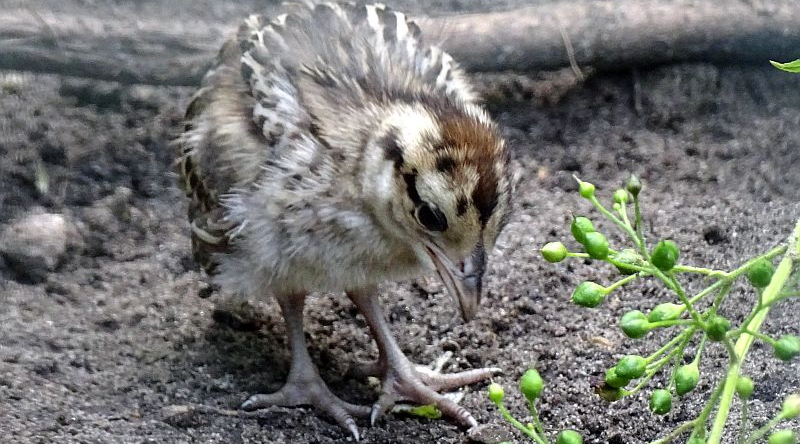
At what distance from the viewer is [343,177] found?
2797mm

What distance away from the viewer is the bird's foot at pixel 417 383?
309 cm

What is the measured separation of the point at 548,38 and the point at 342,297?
162 cm

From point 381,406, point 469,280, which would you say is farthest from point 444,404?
point 469,280

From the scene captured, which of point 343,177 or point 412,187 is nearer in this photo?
point 412,187

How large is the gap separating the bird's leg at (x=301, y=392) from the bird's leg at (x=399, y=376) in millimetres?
94

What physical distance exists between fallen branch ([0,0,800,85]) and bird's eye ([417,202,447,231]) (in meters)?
1.88

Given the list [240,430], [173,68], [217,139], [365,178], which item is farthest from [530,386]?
[173,68]

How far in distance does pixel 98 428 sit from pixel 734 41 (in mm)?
3165

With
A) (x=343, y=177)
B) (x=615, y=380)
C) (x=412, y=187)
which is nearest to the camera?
(x=615, y=380)

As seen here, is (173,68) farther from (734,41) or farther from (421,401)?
(734,41)

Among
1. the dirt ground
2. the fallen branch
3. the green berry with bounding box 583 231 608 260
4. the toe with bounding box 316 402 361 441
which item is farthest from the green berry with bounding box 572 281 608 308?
the fallen branch

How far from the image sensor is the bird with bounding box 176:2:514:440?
2.58 metres

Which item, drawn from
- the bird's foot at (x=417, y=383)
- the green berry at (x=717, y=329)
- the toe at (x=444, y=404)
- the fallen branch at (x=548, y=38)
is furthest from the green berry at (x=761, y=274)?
the fallen branch at (x=548, y=38)

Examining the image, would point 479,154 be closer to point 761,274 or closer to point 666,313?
point 666,313
